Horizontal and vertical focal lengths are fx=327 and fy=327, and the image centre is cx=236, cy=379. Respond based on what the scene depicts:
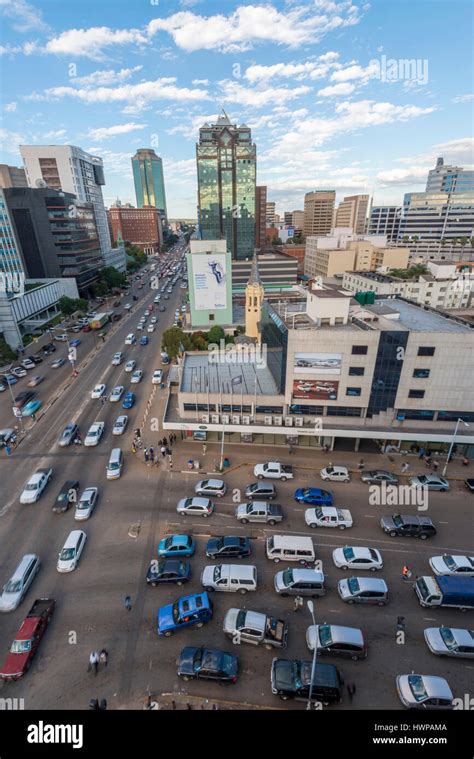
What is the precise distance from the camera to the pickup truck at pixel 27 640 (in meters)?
17.0

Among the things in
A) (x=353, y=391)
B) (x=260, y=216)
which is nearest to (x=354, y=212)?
(x=260, y=216)

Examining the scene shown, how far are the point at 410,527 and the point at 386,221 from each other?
163 metres

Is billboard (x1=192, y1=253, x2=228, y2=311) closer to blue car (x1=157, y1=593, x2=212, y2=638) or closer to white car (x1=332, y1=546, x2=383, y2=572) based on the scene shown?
white car (x1=332, y1=546, x2=383, y2=572)

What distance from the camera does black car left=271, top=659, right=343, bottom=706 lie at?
51.3 ft

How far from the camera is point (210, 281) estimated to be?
215 ft

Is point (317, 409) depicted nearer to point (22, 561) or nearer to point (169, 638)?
point (169, 638)

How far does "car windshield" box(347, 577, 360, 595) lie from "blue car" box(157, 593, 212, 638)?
8.76 metres

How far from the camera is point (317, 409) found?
33688 mm

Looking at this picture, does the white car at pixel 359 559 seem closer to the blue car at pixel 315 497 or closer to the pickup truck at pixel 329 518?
the pickup truck at pixel 329 518

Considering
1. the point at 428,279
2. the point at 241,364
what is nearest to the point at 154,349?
the point at 241,364

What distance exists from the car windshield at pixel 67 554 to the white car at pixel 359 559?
18404 millimetres

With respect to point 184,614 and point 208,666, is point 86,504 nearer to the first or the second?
point 184,614
